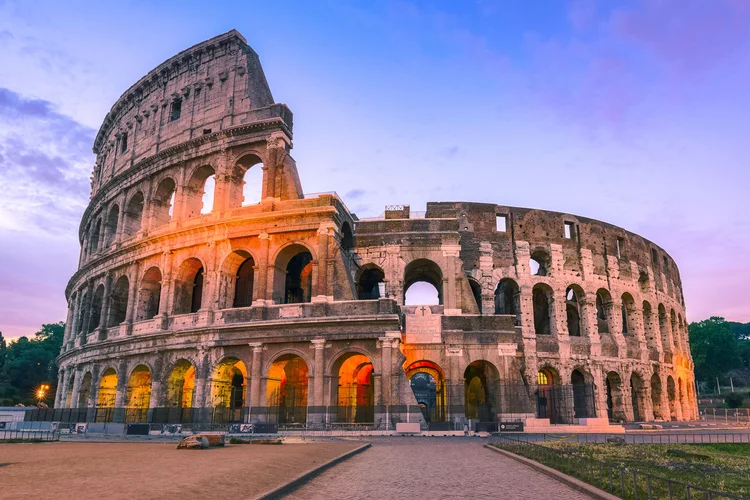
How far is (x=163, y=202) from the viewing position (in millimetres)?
30969

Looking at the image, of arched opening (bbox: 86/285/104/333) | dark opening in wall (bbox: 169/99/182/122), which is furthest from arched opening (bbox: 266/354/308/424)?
dark opening in wall (bbox: 169/99/182/122)

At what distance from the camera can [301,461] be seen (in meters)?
11.5

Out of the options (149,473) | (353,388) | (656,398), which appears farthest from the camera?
(656,398)

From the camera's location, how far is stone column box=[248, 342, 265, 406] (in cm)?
2364

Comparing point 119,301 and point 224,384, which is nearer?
point 224,384

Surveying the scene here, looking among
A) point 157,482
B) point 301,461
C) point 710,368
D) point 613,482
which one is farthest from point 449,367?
point 710,368

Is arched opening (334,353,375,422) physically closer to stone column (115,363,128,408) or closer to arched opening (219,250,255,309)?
arched opening (219,250,255,309)

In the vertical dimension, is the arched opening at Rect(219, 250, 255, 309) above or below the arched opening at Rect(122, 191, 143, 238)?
below

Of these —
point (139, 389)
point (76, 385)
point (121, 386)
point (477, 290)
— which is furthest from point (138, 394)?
point (477, 290)

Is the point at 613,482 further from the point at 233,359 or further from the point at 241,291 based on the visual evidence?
the point at 241,291

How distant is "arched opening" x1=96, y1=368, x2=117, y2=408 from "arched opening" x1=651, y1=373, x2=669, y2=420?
108 ft

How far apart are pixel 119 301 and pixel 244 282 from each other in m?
8.99

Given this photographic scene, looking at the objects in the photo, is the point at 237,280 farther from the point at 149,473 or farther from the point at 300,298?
the point at 149,473

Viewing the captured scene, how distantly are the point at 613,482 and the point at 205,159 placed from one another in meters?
25.6
